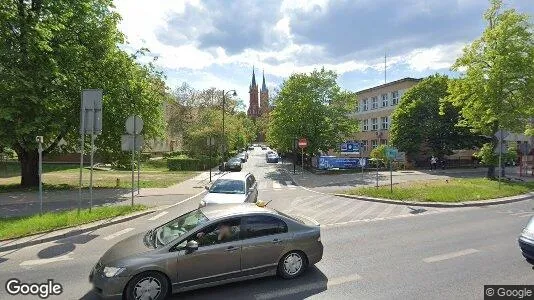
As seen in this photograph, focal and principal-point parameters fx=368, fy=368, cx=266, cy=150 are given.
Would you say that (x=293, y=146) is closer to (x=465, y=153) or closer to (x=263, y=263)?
(x=465, y=153)

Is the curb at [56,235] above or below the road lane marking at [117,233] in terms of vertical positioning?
above

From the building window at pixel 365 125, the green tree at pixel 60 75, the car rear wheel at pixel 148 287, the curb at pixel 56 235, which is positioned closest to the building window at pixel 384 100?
the building window at pixel 365 125

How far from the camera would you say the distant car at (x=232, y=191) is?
12.5m

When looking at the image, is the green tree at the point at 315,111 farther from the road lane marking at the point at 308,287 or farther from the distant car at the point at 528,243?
the road lane marking at the point at 308,287

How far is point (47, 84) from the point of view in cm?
1742

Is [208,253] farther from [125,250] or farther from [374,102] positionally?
[374,102]

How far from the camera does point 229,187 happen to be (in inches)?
537

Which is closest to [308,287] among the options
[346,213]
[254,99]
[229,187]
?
[229,187]

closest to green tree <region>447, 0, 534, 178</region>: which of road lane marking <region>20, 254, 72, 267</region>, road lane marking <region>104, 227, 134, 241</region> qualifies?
road lane marking <region>104, 227, 134, 241</region>

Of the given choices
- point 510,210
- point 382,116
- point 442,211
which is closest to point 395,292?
point 442,211

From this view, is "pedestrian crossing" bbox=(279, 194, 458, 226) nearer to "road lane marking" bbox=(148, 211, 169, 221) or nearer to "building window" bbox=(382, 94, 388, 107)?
"road lane marking" bbox=(148, 211, 169, 221)

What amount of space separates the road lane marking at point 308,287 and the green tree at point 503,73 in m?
21.5

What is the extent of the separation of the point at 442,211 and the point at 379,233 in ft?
17.4

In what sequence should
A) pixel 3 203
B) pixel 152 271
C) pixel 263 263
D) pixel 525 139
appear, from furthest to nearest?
pixel 525 139
pixel 3 203
pixel 263 263
pixel 152 271
